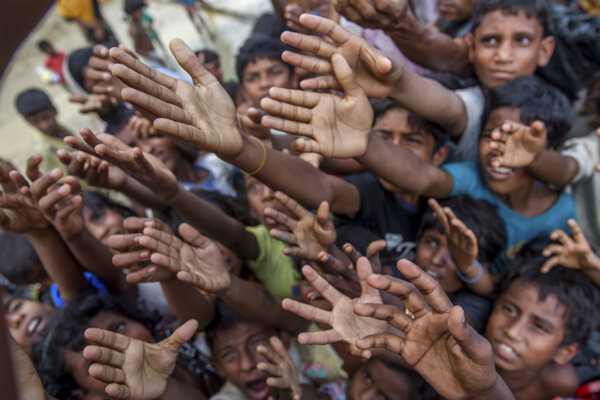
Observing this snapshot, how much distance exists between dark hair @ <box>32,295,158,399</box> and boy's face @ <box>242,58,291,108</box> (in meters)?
1.44

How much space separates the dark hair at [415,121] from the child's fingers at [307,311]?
3.28 ft

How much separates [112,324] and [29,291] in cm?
141

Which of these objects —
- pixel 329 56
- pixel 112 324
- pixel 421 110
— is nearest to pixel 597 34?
pixel 421 110

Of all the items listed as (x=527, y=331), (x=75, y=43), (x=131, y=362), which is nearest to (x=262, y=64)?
(x=131, y=362)

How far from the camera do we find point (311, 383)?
1.82m

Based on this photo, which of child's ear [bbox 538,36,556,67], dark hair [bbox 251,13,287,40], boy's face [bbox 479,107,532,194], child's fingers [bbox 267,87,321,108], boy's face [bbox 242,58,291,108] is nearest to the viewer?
child's fingers [bbox 267,87,321,108]

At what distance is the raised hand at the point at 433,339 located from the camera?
98 cm

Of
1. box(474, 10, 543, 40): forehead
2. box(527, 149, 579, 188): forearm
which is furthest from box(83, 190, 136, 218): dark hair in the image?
box(474, 10, 543, 40): forehead

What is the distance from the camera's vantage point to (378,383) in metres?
1.65

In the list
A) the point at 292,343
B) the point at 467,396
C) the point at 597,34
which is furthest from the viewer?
the point at 597,34

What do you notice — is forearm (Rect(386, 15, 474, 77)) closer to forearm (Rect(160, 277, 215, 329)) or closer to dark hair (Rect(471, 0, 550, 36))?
dark hair (Rect(471, 0, 550, 36))

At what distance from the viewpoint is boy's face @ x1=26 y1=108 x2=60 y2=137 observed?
3.55 m

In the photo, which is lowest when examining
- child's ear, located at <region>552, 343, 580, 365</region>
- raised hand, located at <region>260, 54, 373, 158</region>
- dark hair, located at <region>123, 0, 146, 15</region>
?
child's ear, located at <region>552, 343, 580, 365</region>

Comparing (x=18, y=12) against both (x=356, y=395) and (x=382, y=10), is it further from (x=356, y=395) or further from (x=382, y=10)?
(x=356, y=395)
